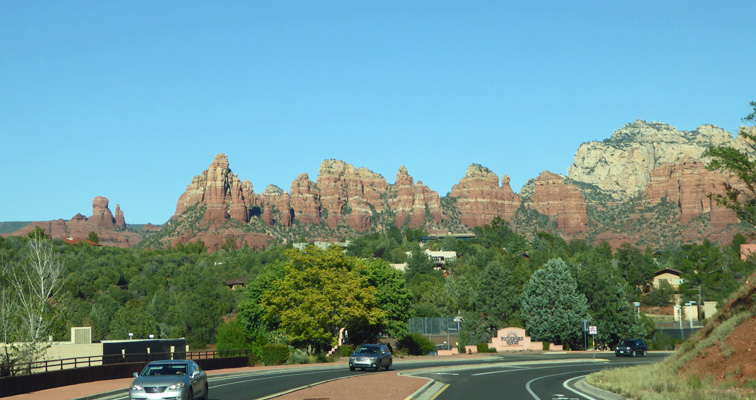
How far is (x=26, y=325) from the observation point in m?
43.2

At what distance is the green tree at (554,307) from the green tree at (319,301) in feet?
85.6

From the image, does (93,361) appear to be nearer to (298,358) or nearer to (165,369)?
(165,369)

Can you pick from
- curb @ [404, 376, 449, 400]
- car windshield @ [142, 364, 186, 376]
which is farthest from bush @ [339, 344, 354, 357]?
car windshield @ [142, 364, 186, 376]

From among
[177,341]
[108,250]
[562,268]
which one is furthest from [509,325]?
[108,250]

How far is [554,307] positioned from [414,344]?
19.1 m

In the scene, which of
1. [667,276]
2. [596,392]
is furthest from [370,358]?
[667,276]

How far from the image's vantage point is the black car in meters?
42.1

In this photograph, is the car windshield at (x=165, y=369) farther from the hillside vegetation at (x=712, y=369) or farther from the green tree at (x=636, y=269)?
the green tree at (x=636, y=269)

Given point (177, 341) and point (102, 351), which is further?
point (177, 341)

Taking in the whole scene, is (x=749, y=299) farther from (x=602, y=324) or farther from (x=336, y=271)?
(x=602, y=324)

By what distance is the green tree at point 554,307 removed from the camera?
85.3m

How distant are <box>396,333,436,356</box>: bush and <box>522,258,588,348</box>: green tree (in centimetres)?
1600

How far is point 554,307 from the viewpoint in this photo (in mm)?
87000

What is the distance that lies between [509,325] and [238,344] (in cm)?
3764
